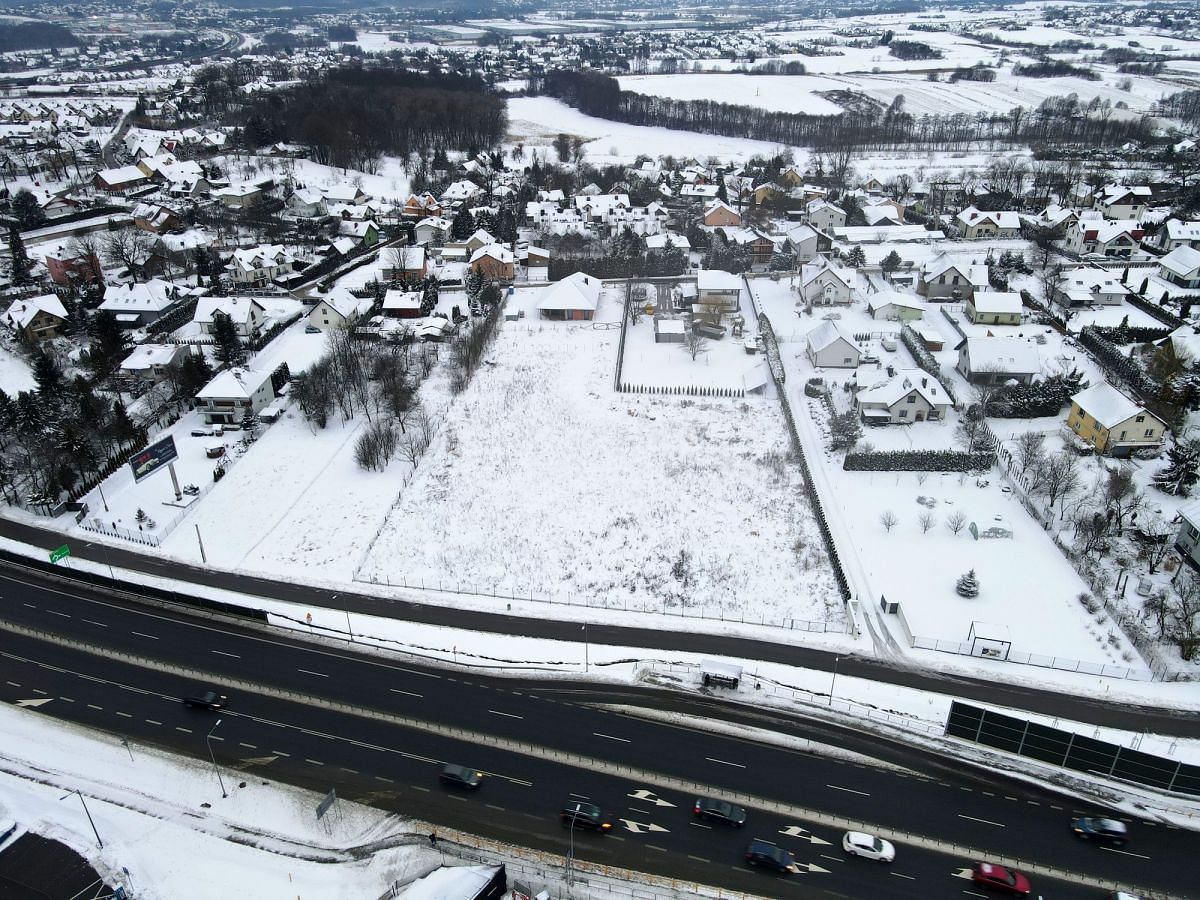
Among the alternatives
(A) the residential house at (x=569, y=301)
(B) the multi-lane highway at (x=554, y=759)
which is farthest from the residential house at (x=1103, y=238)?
(B) the multi-lane highway at (x=554, y=759)

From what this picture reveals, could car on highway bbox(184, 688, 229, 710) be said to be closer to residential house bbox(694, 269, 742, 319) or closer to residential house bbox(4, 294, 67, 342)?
residential house bbox(4, 294, 67, 342)

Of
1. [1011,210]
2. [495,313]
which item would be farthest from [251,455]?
[1011,210]

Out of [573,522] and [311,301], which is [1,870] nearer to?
[573,522]

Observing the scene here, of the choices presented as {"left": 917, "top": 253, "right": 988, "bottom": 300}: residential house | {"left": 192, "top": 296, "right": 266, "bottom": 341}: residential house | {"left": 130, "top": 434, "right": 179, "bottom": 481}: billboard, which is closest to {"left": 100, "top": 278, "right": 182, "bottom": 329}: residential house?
{"left": 192, "top": 296, "right": 266, "bottom": 341}: residential house

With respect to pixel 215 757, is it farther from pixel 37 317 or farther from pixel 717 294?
pixel 717 294

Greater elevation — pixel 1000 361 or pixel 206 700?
pixel 1000 361

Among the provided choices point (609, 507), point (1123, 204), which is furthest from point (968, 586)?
point (1123, 204)

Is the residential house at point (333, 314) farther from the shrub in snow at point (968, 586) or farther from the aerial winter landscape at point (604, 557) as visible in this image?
the shrub in snow at point (968, 586)
